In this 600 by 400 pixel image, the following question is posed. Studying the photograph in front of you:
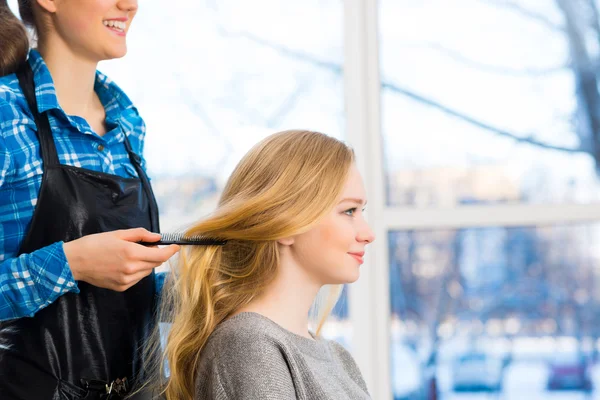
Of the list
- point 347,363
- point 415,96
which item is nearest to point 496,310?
point 415,96

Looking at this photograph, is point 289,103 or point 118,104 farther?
point 289,103

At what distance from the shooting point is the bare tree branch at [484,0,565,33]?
2.75m

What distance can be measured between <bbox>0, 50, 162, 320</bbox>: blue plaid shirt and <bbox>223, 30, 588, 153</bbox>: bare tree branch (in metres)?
1.42

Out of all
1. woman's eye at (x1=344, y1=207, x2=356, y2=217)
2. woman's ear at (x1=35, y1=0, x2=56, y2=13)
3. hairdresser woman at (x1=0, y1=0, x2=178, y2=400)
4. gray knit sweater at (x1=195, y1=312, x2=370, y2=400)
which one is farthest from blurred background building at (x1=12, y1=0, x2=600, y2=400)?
woman's ear at (x1=35, y1=0, x2=56, y2=13)

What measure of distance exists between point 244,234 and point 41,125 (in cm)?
48

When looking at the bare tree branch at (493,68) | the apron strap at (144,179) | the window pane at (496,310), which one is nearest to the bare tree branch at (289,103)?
the bare tree branch at (493,68)

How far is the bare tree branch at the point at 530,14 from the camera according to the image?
2754 mm

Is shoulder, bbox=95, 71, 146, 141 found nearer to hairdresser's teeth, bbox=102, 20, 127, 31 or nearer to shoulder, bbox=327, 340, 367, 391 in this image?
hairdresser's teeth, bbox=102, 20, 127, 31

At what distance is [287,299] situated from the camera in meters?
1.64

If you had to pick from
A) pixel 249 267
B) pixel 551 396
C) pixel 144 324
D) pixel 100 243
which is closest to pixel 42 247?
pixel 100 243

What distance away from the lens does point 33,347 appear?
4.74 ft

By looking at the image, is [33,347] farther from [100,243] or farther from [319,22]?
[319,22]

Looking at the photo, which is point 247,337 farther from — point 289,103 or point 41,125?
point 289,103

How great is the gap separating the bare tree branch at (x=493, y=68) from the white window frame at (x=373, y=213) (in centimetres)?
25
